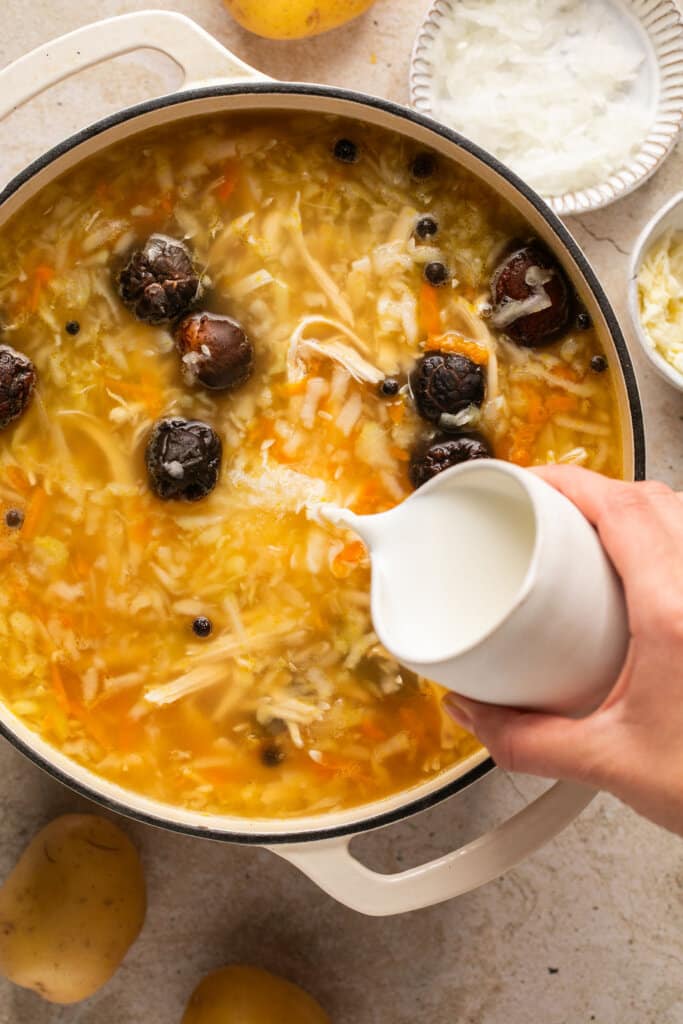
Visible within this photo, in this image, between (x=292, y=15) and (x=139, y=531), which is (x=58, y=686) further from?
(x=292, y=15)

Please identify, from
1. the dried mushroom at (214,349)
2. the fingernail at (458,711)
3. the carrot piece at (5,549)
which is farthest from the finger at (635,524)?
the carrot piece at (5,549)

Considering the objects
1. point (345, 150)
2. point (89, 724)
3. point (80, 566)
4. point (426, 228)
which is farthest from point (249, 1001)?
point (345, 150)

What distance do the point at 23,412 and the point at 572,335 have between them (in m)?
0.93

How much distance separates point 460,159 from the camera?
177cm

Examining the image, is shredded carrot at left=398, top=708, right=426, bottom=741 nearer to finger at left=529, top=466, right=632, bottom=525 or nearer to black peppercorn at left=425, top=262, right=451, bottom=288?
finger at left=529, top=466, right=632, bottom=525

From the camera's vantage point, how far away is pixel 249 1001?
2.06m

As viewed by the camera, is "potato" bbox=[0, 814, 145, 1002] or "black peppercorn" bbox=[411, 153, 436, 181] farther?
"potato" bbox=[0, 814, 145, 1002]

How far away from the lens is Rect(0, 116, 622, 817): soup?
185cm

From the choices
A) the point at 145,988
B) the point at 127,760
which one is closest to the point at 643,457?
the point at 127,760

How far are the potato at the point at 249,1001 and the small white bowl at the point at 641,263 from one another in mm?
Answer: 1337

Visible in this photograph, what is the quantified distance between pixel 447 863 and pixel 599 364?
0.84 meters

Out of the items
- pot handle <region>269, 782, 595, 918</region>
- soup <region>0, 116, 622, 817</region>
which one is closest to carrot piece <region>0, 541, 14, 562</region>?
soup <region>0, 116, 622, 817</region>

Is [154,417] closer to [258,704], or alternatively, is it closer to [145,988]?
[258,704]

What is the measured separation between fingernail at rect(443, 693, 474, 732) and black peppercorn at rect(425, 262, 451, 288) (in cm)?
71
